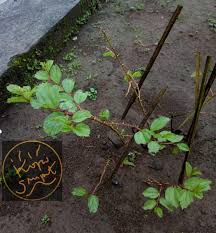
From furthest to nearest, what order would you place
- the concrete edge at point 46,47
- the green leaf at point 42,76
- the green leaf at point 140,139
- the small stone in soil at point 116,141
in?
the concrete edge at point 46,47, the small stone in soil at point 116,141, the green leaf at point 42,76, the green leaf at point 140,139

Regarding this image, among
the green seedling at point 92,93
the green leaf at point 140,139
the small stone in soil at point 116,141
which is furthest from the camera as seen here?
the green seedling at point 92,93

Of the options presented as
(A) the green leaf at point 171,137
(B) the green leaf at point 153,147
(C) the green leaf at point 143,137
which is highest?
(C) the green leaf at point 143,137

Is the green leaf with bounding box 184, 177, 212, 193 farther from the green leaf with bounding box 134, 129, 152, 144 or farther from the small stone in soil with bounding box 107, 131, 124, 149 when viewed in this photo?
the small stone in soil with bounding box 107, 131, 124, 149

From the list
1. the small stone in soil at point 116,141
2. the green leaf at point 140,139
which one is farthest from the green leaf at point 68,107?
the small stone in soil at point 116,141

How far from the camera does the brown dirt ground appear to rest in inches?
80.4

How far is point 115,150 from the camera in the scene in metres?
2.41

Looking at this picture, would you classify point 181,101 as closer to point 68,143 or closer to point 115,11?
point 68,143

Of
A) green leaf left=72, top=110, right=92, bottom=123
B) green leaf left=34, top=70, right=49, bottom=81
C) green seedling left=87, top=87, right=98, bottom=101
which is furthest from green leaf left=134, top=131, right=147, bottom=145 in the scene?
green seedling left=87, top=87, right=98, bottom=101

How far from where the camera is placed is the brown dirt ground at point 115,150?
2.04m

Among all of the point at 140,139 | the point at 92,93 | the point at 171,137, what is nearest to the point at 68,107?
the point at 140,139

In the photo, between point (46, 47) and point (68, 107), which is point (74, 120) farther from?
point (46, 47)

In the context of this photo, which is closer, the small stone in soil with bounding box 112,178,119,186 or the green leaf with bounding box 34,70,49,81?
the green leaf with bounding box 34,70,49,81

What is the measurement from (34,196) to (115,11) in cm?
263

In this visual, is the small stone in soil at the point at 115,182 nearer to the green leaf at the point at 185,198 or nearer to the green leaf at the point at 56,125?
the green leaf at the point at 185,198
